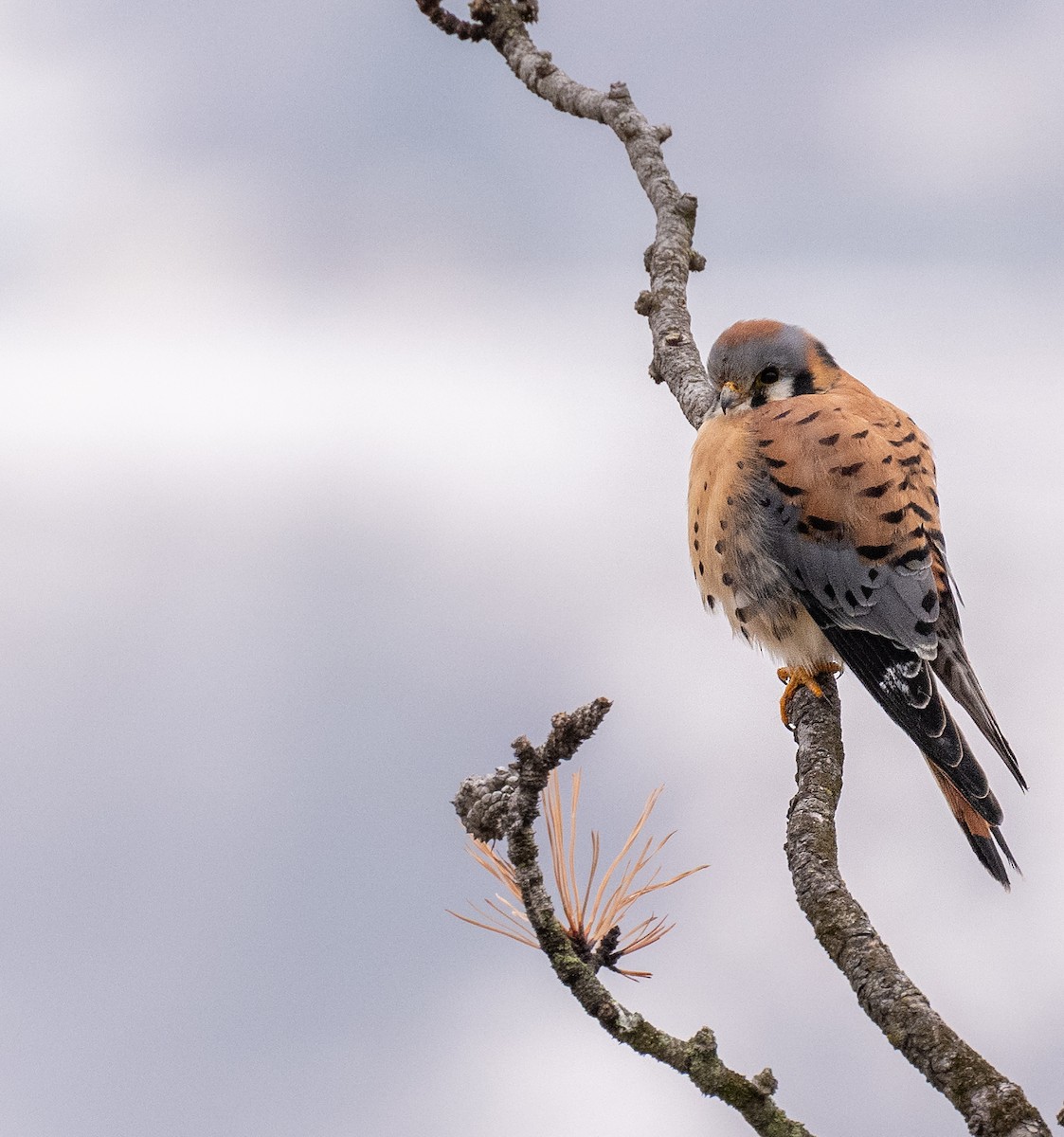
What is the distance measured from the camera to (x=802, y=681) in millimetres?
2506

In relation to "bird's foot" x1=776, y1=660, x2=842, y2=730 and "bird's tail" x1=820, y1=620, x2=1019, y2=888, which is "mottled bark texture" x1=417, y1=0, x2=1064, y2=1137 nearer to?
"bird's tail" x1=820, y1=620, x2=1019, y2=888

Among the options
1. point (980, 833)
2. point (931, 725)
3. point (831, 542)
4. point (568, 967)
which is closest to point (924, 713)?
point (931, 725)

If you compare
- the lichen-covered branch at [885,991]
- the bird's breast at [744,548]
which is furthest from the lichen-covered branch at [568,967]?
the bird's breast at [744,548]

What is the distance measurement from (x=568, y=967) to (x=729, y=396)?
5.06 ft

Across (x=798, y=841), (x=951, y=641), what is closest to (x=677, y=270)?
(x=951, y=641)

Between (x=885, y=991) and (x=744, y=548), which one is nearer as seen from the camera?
(x=885, y=991)

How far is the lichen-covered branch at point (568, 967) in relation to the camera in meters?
1.38

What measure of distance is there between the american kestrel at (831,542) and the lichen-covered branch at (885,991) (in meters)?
0.53

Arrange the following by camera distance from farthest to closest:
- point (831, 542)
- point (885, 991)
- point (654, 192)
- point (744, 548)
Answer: point (654, 192) → point (744, 548) → point (831, 542) → point (885, 991)

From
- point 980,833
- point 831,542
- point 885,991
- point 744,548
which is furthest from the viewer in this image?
A: point 744,548

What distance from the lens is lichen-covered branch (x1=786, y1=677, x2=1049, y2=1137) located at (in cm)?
125

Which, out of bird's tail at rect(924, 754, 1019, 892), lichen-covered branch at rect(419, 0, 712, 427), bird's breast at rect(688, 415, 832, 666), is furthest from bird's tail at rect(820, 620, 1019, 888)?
lichen-covered branch at rect(419, 0, 712, 427)

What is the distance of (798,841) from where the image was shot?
5.46 feet

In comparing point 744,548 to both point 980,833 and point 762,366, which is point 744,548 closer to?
point 762,366
